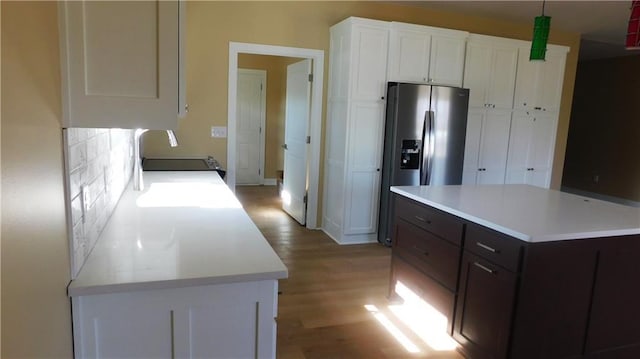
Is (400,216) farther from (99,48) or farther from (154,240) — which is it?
(99,48)

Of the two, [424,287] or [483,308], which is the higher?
[483,308]

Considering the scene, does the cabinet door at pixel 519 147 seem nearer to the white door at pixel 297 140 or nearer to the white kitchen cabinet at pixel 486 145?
the white kitchen cabinet at pixel 486 145

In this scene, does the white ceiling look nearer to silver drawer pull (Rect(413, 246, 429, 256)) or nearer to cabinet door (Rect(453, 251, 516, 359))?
silver drawer pull (Rect(413, 246, 429, 256))

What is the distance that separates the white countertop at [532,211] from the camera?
1971 millimetres

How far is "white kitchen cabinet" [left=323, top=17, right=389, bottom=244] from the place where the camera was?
165 inches

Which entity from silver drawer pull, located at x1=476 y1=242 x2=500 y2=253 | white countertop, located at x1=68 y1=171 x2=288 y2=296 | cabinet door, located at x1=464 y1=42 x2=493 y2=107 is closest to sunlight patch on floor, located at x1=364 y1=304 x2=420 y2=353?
silver drawer pull, located at x1=476 y1=242 x2=500 y2=253

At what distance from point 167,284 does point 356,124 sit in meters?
3.27

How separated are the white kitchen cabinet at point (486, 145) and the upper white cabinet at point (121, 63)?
4274mm

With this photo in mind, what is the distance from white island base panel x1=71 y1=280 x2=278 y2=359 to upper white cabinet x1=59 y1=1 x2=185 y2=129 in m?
0.53

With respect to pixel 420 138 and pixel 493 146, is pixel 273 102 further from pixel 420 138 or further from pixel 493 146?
pixel 493 146

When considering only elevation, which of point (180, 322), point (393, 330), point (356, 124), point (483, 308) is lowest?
point (393, 330)

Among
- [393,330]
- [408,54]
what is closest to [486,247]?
[393,330]

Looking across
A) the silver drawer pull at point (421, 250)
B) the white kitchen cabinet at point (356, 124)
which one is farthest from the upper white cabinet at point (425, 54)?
the silver drawer pull at point (421, 250)

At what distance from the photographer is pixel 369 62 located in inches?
166
